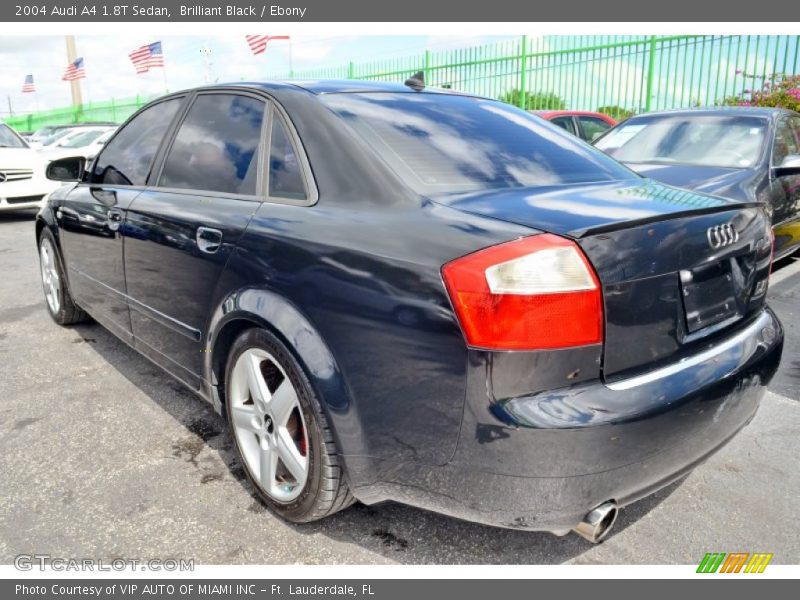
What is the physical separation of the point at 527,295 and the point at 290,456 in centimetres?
106

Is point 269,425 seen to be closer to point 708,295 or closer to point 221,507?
point 221,507

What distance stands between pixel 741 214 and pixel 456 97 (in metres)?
1.29

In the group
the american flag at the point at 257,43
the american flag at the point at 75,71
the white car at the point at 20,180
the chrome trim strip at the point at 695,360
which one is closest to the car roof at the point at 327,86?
the chrome trim strip at the point at 695,360

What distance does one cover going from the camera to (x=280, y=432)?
2.22m

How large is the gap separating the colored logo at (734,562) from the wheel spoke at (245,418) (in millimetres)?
1603

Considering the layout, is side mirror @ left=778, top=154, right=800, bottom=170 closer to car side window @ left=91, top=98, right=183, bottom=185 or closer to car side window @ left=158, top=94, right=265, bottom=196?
car side window @ left=158, top=94, right=265, bottom=196

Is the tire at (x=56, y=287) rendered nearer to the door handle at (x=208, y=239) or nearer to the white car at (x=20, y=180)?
the door handle at (x=208, y=239)

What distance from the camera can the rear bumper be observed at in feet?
5.31

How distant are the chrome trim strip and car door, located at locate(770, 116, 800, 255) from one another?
3.24 meters

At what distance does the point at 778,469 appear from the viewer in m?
2.64

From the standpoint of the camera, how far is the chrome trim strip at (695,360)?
67.7 inches

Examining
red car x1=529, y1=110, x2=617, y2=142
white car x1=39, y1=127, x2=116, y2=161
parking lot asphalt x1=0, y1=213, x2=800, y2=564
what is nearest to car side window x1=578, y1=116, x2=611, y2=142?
red car x1=529, y1=110, x2=617, y2=142
